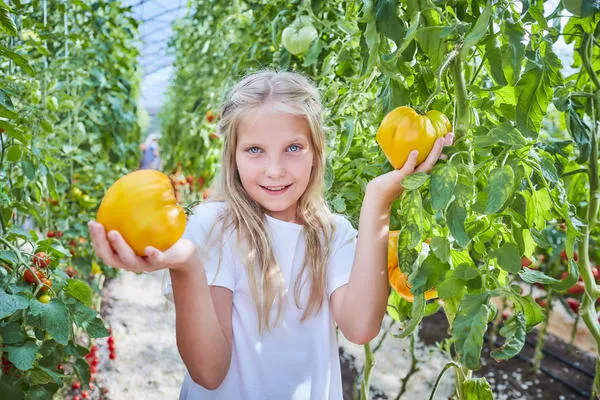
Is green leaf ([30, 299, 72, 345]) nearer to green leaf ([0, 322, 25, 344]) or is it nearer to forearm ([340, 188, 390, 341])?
green leaf ([0, 322, 25, 344])

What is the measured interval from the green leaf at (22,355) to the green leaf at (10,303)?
7cm

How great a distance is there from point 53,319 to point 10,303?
0.06 meters

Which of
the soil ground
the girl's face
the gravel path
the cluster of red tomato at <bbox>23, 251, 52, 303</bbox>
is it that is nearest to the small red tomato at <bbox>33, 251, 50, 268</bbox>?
the cluster of red tomato at <bbox>23, 251, 52, 303</bbox>

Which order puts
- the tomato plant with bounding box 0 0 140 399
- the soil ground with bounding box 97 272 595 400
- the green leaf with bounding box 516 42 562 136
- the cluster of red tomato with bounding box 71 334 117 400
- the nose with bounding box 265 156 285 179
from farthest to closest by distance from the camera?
the soil ground with bounding box 97 272 595 400, the cluster of red tomato with bounding box 71 334 117 400, the nose with bounding box 265 156 285 179, the tomato plant with bounding box 0 0 140 399, the green leaf with bounding box 516 42 562 136

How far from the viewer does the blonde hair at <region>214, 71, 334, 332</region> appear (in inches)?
40.8

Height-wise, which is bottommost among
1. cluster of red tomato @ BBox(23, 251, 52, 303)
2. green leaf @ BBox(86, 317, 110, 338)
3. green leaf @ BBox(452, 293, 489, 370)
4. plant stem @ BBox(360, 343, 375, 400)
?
plant stem @ BBox(360, 343, 375, 400)

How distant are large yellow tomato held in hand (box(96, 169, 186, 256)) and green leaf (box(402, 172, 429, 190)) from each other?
260mm

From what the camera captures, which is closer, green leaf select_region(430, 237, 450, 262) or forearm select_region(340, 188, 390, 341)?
green leaf select_region(430, 237, 450, 262)

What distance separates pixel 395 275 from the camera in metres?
0.89

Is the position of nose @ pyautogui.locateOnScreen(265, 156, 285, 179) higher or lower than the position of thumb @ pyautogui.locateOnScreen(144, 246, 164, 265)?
lower

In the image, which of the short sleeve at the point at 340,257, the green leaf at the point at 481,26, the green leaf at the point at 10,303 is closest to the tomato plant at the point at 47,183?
the green leaf at the point at 10,303

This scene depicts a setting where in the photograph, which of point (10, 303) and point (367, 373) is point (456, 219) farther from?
point (367, 373)

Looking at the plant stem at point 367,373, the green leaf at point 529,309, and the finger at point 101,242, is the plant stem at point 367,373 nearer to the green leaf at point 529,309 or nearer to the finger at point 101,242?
the green leaf at point 529,309

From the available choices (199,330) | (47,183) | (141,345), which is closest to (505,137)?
(199,330)
